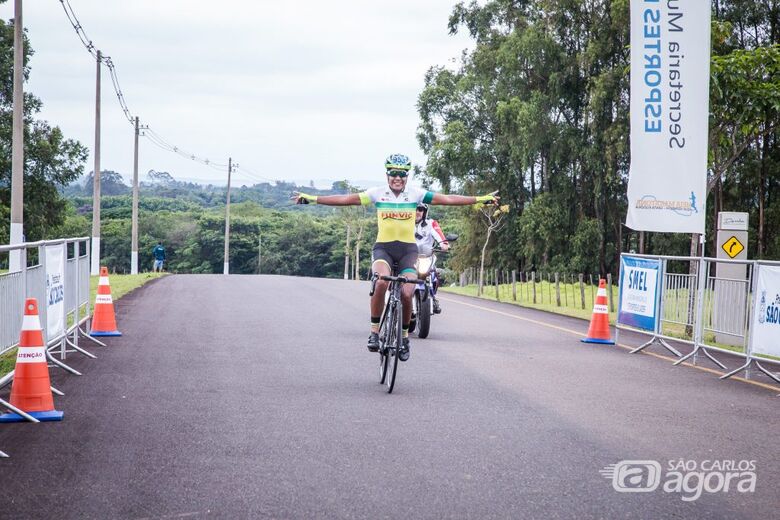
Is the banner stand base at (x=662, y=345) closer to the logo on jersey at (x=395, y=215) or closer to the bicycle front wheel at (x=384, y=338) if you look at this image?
the logo on jersey at (x=395, y=215)

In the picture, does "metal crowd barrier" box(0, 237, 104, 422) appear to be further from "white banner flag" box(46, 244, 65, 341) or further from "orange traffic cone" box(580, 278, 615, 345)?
"orange traffic cone" box(580, 278, 615, 345)

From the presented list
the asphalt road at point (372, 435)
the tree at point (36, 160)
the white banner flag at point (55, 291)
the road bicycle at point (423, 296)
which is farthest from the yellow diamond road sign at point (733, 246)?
the tree at point (36, 160)

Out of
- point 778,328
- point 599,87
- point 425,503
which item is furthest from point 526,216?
point 425,503

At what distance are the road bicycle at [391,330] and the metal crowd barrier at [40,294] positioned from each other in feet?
10.5

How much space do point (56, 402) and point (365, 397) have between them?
2.86 m

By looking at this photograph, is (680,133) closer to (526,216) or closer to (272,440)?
(272,440)

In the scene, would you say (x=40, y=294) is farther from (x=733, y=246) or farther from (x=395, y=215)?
(x=733, y=246)

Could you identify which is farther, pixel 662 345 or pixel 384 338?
pixel 662 345

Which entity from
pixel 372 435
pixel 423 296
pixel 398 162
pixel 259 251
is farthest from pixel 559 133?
pixel 259 251

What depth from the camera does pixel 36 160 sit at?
49.8 metres

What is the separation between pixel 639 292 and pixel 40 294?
30.3ft

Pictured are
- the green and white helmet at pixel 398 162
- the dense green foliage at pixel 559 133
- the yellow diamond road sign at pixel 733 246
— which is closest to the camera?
the green and white helmet at pixel 398 162

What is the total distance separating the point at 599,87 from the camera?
3950 cm

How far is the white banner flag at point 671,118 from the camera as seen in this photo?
1728 cm
